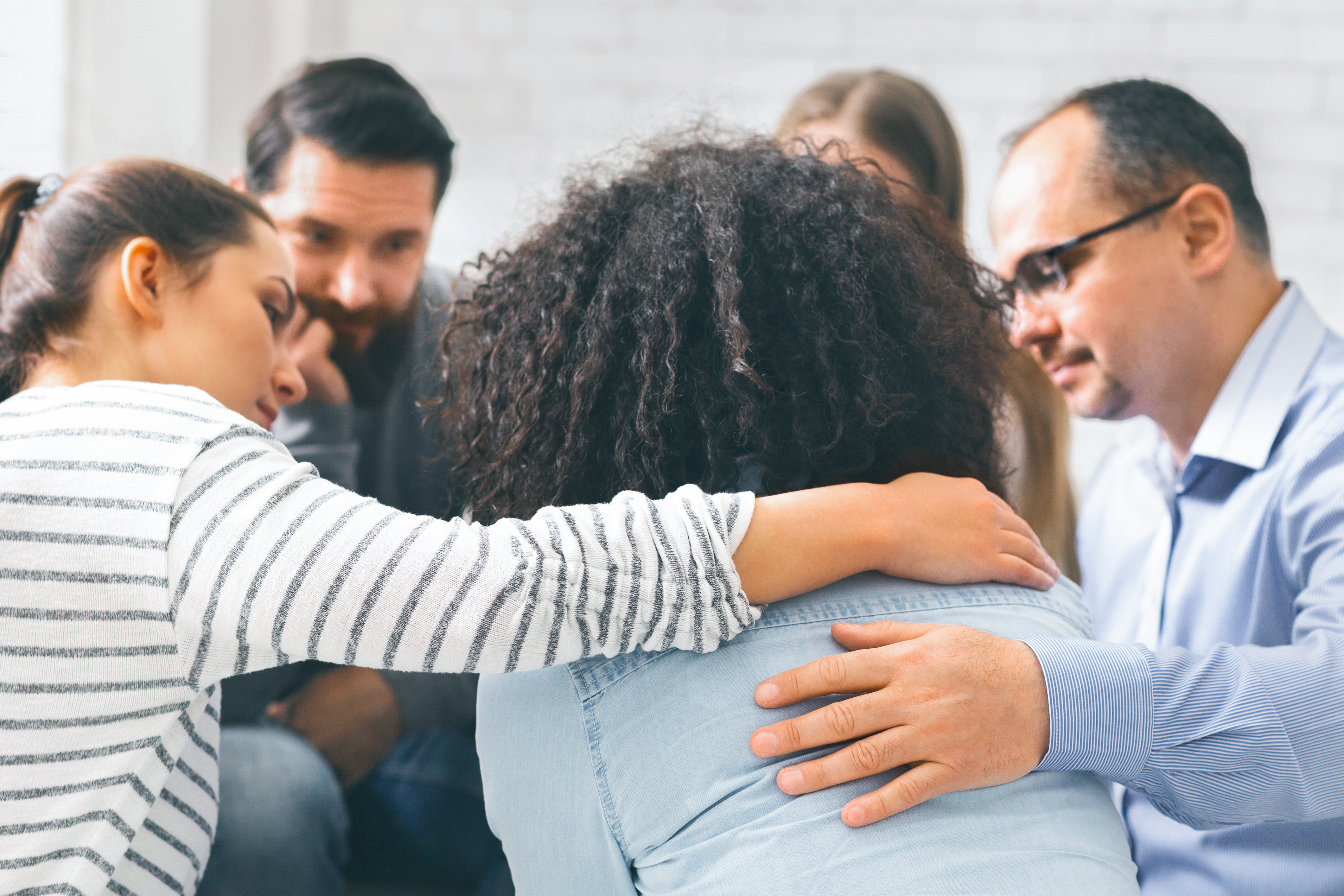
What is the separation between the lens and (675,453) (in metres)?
0.82

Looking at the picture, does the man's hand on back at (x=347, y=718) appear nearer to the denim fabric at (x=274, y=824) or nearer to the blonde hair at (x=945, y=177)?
the denim fabric at (x=274, y=824)

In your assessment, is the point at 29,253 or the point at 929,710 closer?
the point at 929,710

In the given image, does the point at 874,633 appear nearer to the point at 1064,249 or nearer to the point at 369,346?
the point at 1064,249

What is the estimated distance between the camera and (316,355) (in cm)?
179

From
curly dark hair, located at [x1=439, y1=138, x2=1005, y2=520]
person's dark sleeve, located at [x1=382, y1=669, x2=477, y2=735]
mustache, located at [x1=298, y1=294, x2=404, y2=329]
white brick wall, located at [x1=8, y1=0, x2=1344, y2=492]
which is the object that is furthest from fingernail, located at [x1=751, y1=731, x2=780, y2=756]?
white brick wall, located at [x1=8, y1=0, x2=1344, y2=492]

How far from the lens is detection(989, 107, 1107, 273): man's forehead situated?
154 centimetres

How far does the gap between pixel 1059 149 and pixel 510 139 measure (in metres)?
1.62

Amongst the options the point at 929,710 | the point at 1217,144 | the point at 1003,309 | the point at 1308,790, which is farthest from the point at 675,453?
the point at 1217,144

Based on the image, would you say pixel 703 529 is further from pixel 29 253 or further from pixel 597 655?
pixel 29 253

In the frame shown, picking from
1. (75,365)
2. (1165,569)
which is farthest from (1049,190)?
(75,365)

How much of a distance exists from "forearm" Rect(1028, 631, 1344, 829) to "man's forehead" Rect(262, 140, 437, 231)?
4.54ft

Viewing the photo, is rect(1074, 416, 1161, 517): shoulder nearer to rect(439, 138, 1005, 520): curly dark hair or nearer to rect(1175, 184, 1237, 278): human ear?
rect(1175, 184, 1237, 278): human ear

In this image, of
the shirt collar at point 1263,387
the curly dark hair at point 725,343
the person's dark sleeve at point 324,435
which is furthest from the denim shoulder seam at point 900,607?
the person's dark sleeve at point 324,435

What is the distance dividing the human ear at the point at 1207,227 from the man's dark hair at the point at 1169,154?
0.03 meters
